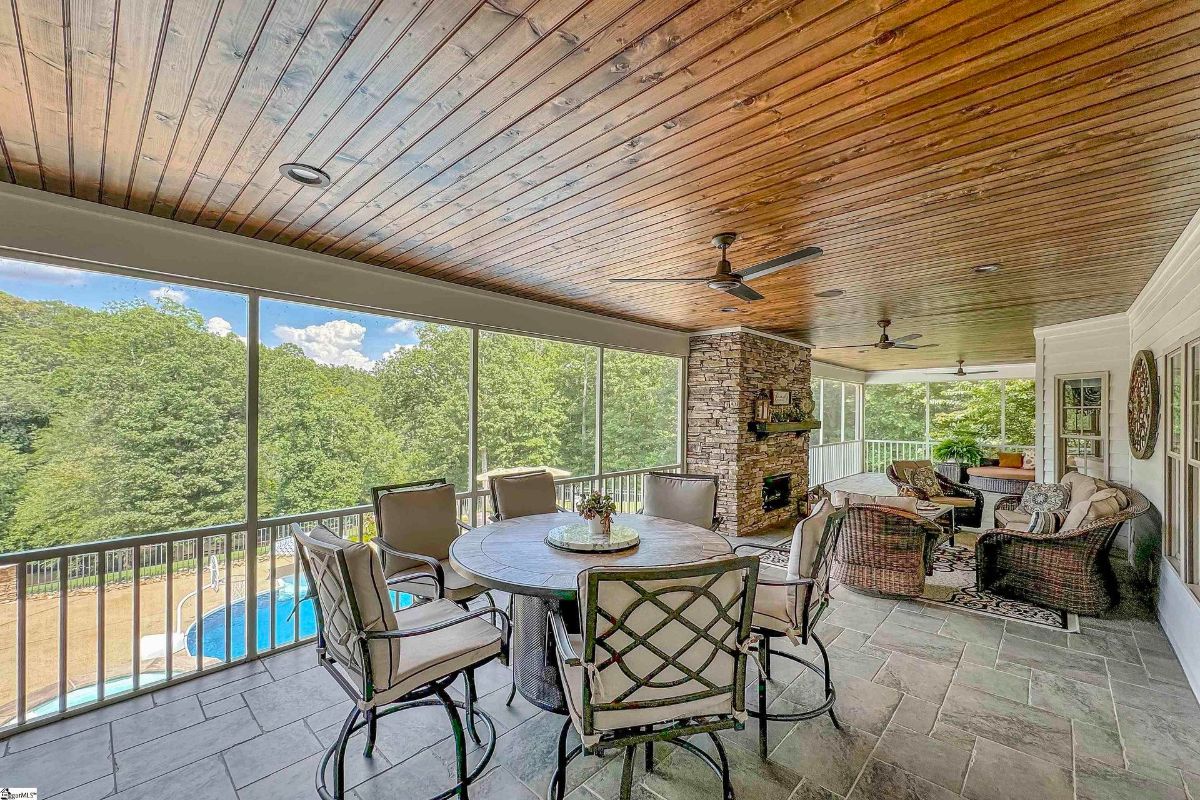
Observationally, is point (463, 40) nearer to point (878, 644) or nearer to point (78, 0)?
point (78, 0)

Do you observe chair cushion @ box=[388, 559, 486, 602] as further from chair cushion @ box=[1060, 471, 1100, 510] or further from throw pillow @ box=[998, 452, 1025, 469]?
throw pillow @ box=[998, 452, 1025, 469]

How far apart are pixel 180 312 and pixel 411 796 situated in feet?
12.4

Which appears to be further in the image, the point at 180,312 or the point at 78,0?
the point at 180,312

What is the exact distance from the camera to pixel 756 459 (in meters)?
6.48

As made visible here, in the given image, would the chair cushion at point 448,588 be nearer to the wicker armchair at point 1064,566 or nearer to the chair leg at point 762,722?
the chair leg at point 762,722

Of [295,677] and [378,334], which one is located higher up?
[378,334]

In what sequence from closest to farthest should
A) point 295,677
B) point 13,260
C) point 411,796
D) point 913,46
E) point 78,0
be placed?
point 78,0 < point 913,46 < point 411,796 < point 13,260 < point 295,677

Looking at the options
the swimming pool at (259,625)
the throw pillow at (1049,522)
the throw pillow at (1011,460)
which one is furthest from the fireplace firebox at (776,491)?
the throw pillow at (1011,460)

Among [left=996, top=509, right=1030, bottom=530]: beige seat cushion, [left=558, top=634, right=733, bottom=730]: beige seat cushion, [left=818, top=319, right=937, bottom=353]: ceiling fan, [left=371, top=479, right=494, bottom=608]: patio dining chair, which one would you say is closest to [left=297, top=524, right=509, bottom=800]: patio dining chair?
[left=558, top=634, right=733, bottom=730]: beige seat cushion

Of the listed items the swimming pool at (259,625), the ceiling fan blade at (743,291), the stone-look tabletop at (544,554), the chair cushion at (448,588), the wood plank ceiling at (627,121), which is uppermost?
the wood plank ceiling at (627,121)

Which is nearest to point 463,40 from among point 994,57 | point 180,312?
point 994,57

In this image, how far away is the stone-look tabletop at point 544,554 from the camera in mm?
2115

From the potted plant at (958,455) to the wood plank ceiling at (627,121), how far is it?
6.85m

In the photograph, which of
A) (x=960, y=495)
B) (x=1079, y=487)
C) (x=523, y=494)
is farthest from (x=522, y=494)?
(x=960, y=495)
